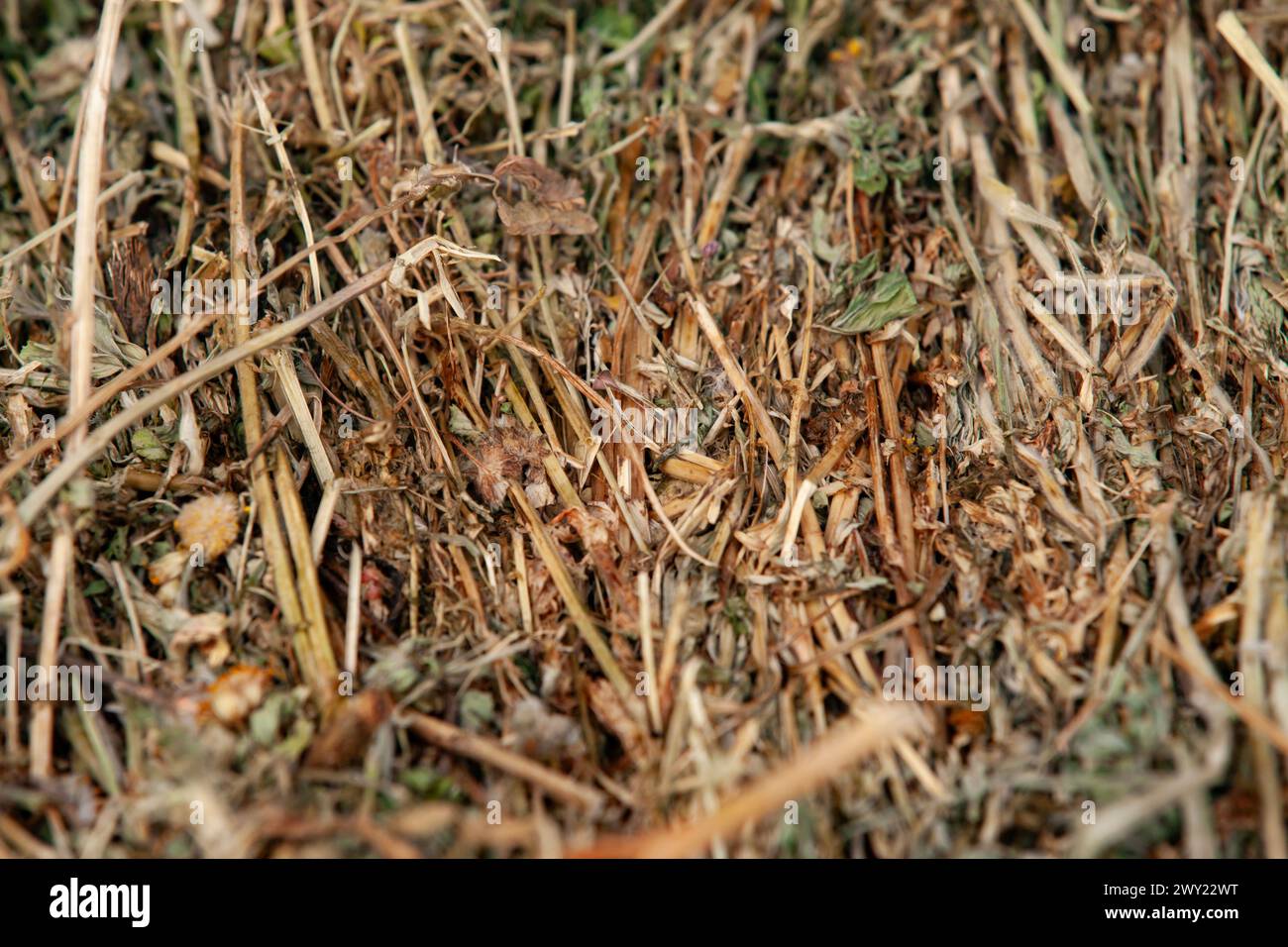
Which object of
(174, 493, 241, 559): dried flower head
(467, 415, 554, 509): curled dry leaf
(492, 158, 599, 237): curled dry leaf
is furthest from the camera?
(492, 158, 599, 237): curled dry leaf

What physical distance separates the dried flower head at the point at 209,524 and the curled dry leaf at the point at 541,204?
2.45 ft

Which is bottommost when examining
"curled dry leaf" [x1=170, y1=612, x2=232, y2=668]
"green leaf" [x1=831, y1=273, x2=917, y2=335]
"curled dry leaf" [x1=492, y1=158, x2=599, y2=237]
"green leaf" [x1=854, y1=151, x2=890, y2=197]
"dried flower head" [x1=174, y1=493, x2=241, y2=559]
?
"curled dry leaf" [x1=170, y1=612, x2=232, y2=668]

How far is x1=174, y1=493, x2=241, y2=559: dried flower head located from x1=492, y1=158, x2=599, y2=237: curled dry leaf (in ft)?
2.45

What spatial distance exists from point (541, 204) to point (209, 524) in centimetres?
88

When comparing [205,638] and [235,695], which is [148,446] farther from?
[235,695]

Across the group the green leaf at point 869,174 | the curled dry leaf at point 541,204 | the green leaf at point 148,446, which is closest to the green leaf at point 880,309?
the green leaf at point 869,174

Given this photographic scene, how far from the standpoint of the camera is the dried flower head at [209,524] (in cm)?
159

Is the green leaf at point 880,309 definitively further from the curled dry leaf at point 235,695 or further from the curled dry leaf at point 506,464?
the curled dry leaf at point 235,695

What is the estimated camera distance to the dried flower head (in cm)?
159

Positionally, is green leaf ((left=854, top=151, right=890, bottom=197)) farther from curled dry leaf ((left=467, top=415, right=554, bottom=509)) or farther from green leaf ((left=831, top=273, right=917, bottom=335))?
curled dry leaf ((left=467, top=415, right=554, bottom=509))

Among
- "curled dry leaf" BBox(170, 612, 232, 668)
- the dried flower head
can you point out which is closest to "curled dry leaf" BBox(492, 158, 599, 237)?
the dried flower head

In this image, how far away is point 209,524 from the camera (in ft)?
5.27
